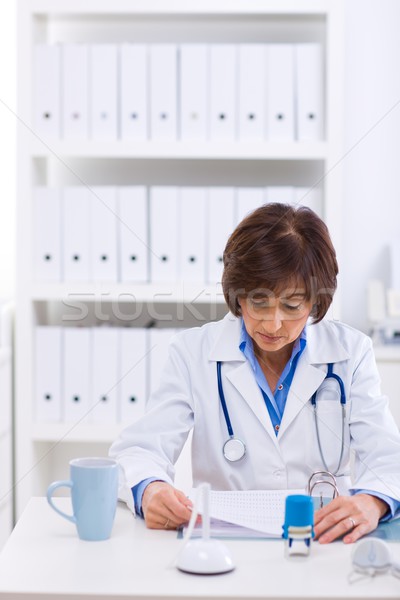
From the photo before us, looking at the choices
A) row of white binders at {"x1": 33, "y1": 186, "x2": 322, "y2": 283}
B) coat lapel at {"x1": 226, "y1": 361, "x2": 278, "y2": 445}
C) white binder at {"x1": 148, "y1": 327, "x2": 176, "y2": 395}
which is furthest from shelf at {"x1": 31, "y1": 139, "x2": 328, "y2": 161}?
coat lapel at {"x1": 226, "y1": 361, "x2": 278, "y2": 445}

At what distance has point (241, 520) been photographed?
47.2 inches

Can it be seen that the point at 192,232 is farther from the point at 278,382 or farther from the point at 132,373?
the point at 278,382

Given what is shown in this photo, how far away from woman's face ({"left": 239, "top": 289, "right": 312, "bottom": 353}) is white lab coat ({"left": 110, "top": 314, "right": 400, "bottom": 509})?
7cm

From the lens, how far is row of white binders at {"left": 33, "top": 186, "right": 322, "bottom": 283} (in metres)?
2.51

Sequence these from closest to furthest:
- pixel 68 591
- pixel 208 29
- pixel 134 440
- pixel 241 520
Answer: pixel 68 591, pixel 241 520, pixel 134 440, pixel 208 29

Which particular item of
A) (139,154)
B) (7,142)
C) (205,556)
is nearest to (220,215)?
(139,154)

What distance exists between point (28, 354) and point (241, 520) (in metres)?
1.54

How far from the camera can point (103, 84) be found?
250 cm

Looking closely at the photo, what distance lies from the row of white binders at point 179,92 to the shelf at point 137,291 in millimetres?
470

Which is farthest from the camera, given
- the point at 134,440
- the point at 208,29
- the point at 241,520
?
the point at 208,29

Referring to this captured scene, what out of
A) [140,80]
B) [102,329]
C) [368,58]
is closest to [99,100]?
[140,80]

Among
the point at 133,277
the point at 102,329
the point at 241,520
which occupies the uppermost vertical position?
the point at 133,277

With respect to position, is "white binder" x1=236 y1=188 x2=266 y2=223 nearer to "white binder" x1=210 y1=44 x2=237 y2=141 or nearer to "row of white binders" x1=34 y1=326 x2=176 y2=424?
"white binder" x1=210 y1=44 x2=237 y2=141

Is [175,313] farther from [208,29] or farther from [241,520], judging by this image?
[241,520]
